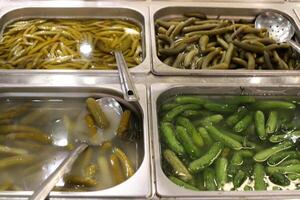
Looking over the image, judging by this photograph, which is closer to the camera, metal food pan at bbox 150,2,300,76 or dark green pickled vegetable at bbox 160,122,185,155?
dark green pickled vegetable at bbox 160,122,185,155

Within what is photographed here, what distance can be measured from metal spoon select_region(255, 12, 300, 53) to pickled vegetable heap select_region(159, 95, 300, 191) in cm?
52

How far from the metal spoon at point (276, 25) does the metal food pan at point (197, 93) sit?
0.48m

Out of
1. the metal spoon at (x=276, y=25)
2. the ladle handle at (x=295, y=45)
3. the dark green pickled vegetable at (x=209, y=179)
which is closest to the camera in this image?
the dark green pickled vegetable at (x=209, y=179)

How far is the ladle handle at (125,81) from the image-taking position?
194cm

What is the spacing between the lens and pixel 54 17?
8.18ft

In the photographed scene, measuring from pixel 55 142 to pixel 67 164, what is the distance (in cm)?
19

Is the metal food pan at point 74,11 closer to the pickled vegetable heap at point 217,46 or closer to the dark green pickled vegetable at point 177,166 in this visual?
the pickled vegetable heap at point 217,46

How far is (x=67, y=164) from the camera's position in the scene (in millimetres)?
1711

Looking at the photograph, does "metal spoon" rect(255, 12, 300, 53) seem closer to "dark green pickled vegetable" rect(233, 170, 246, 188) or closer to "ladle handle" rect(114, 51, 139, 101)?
"ladle handle" rect(114, 51, 139, 101)

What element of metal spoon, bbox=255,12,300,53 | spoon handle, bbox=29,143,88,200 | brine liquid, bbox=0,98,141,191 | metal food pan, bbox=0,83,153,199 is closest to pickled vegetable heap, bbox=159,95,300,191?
metal food pan, bbox=0,83,153,199

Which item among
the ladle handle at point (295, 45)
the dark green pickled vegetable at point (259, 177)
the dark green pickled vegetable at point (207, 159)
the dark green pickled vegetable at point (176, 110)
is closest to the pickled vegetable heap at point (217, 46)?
the ladle handle at point (295, 45)

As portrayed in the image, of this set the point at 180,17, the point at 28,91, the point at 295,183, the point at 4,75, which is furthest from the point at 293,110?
the point at 4,75

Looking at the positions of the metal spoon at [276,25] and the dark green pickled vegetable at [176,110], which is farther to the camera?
the metal spoon at [276,25]

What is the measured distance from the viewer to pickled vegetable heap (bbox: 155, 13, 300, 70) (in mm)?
2264
